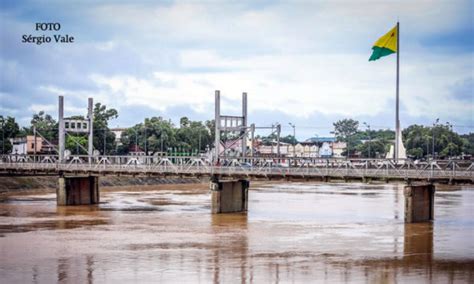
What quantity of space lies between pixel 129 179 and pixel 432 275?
10766 cm

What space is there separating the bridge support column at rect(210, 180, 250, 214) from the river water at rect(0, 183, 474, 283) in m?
1.50

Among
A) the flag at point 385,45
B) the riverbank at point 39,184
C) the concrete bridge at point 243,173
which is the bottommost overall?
the riverbank at point 39,184

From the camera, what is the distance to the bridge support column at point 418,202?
79.1m

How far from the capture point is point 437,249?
62.7 m

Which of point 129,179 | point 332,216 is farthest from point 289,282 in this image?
point 129,179

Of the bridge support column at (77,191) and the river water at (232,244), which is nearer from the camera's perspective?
the river water at (232,244)

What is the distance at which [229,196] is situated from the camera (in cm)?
9162

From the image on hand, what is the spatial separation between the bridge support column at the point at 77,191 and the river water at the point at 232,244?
2.45 meters

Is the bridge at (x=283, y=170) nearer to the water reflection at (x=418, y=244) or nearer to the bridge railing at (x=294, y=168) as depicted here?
the bridge railing at (x=294, y=168)

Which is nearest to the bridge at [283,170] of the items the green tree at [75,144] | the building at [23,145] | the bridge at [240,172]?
the bridge at [240,172]

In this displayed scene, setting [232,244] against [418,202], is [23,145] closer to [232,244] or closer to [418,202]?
[418,202]

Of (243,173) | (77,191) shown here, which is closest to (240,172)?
(243,173)

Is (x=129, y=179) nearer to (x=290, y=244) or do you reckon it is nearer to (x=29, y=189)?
(x=29, y=189)

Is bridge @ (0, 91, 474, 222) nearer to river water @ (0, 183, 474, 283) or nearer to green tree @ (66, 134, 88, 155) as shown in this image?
→ river water @ (0, 183, 474, 283)
